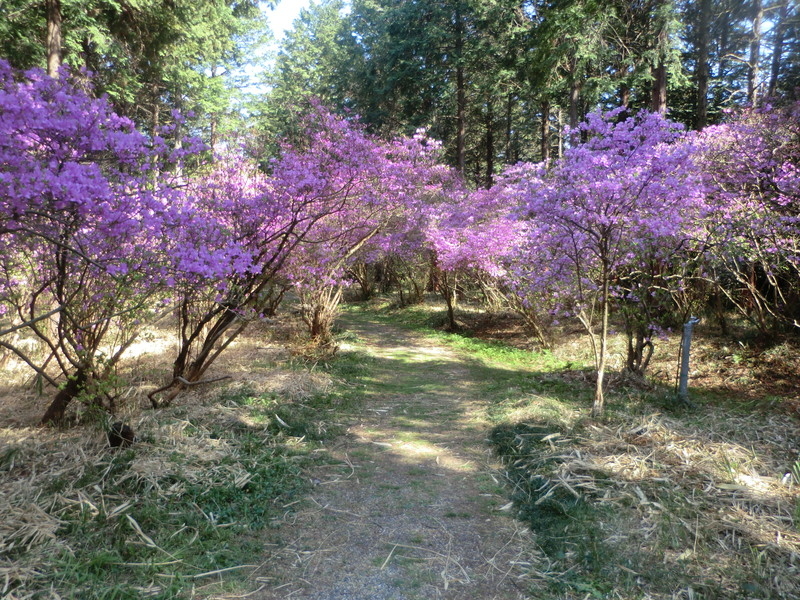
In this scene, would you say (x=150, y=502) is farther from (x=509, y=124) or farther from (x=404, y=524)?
(x=509, y=124)

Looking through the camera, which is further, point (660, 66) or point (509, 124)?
point (509, 124)

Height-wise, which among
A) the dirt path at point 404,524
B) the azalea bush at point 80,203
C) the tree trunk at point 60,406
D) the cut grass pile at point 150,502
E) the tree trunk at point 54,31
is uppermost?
the tree trunk at point 54,31

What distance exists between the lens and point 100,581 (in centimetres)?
251

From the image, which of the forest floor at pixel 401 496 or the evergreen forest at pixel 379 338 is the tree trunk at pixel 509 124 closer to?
the evergreen forest at pixel 379 338

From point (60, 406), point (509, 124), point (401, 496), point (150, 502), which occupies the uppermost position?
point (509, 124)

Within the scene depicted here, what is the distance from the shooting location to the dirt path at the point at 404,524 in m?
2.74

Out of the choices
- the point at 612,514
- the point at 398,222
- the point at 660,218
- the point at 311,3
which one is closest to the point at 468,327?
the point at 398,222

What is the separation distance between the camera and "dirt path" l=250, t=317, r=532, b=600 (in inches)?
108

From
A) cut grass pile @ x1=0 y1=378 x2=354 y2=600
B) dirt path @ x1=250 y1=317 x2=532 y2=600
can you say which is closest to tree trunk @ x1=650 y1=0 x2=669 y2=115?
dirt path @ x1=250 y1=317 x2=532 y2=600

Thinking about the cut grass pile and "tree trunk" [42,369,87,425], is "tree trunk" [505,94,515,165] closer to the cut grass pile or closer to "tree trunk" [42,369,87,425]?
the cut grass pile

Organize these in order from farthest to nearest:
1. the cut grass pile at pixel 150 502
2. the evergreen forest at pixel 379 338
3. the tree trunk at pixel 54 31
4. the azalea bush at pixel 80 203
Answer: the tree trunk at pixel 54 31, the evergreen forest at pixel 379 338, the azalea bush at pixel 80 203, the cut grass pile at pixel 150 502

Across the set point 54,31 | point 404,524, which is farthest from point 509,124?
point 404,524

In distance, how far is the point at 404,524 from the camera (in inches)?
133

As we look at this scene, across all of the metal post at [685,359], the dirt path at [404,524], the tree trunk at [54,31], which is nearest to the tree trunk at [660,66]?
the metal post at [685,359]
